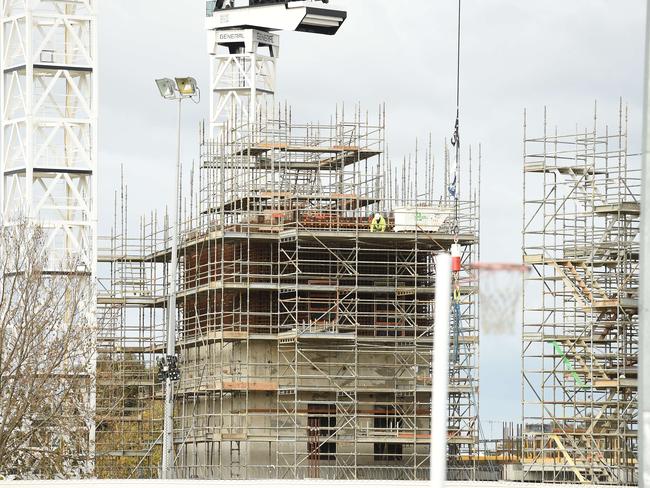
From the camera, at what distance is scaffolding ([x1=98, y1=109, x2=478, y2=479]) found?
53.5 meters

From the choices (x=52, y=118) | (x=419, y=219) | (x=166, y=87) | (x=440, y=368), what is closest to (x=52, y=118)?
(x=52, y=118)

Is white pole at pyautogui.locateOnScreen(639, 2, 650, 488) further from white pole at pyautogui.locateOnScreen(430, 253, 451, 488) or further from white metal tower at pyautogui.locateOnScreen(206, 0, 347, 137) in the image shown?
white metal tower at pyautogui.locateOnScreen(206, 0, 347, 137)

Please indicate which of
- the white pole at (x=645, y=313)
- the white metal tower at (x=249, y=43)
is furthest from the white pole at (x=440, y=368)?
the white metal tower at (x=249, y=43)

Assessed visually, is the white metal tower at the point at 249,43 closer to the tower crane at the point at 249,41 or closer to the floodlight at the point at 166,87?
the tower crane at the point at 249,41

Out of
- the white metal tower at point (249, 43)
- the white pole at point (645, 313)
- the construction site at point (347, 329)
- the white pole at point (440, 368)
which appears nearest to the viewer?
the white pole at point (440, 368)

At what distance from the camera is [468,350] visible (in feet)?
178

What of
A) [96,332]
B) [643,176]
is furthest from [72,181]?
[643,176]

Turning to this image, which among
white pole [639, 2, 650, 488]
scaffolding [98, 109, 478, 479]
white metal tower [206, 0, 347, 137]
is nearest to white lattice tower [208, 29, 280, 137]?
white metal tower [206, 0, 347, 137]

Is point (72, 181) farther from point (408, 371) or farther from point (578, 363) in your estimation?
point (578, 363)

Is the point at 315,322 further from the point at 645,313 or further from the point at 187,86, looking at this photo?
the point at 645,313

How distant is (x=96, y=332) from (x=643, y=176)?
46.5 meters

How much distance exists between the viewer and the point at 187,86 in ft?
179

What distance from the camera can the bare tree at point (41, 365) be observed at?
5284cm

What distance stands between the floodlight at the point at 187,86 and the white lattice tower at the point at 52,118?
440 inches
